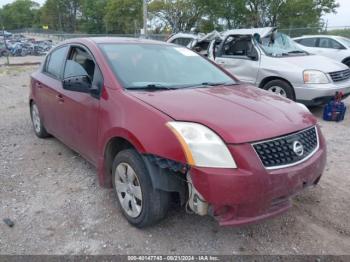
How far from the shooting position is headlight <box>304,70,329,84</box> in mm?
6738

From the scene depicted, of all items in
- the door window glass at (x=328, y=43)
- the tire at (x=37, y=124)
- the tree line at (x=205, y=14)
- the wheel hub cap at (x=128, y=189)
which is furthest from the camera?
the tree line at (x=205, y=14)

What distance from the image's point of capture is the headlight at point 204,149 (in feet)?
8.05

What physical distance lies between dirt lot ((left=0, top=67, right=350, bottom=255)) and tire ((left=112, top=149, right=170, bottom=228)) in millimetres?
151

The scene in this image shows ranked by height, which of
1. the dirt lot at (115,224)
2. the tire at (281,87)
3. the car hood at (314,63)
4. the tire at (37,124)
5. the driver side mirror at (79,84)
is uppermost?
the driver side mirror at (79,84)

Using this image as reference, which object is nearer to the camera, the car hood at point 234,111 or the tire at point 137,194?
→ the car hood at point 234,111

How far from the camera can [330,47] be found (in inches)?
509

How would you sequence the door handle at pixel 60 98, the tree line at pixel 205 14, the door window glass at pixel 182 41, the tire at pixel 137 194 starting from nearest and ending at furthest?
1. the tire at pixel 137 194
2. the door handle at pixel 60 98
3. the door window glass at pixel 182 41
4. the tree line at pixel 205 14

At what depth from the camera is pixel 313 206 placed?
3.49 m

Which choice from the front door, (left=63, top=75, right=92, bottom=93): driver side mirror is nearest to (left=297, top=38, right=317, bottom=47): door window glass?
the front door

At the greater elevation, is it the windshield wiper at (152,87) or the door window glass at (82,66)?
the door window glass at (82,66)

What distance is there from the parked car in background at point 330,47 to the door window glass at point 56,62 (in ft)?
32.0

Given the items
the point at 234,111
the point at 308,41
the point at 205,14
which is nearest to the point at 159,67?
the point at 234,111

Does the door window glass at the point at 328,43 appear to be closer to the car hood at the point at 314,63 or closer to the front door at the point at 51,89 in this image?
the car hood at the point at 314,63

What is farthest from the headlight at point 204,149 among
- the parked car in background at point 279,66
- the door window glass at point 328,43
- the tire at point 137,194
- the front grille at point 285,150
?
the door window glass at point 328,43
